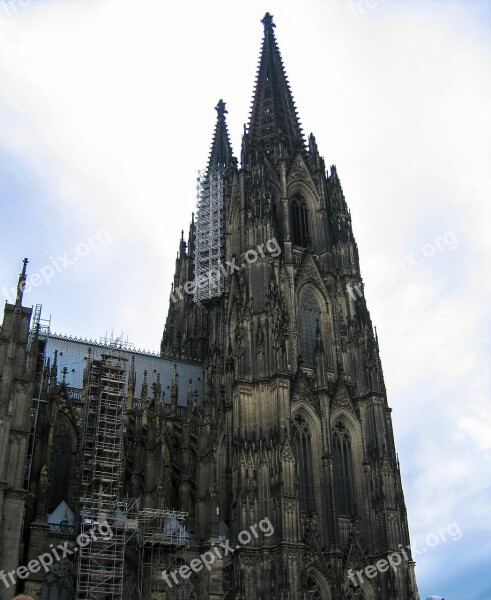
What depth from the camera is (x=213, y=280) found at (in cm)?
6222

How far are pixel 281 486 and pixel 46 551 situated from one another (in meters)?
12.5

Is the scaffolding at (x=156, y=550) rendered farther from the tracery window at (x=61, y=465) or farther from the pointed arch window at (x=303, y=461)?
the pointed arch window at (x=303, y=461)

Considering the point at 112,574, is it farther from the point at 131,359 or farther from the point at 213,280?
the point at 213,280

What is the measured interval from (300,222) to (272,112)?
34.9ft

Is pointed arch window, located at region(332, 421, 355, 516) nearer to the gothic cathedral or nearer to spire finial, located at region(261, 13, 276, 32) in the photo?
the gothic cathedral

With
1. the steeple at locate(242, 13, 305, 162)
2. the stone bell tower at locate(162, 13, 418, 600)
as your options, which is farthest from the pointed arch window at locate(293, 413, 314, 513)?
the steeple at locate(242, 13, 305, 162)

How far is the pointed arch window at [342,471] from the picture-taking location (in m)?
45.5

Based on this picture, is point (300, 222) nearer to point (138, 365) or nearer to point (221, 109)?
point (138, 365)

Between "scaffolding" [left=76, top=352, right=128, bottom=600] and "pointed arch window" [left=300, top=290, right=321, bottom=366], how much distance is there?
11.4 metres

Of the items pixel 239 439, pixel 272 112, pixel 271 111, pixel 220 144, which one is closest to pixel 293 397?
pixel 239 439

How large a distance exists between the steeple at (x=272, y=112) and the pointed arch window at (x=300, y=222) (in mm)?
3660

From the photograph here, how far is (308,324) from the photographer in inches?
2002

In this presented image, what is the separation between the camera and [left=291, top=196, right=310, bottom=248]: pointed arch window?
54.5 m

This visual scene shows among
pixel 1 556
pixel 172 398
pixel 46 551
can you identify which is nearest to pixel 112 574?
pixel 46 551
